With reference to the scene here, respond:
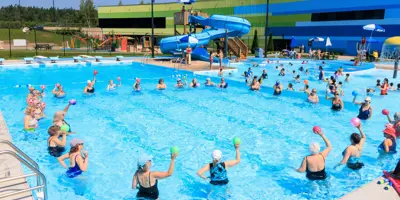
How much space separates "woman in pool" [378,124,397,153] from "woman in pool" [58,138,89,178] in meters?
6.67

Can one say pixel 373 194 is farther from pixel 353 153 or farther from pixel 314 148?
pixel 353 153

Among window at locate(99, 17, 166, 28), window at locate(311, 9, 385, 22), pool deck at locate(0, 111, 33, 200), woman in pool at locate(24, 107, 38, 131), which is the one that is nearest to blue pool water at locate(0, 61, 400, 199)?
woman in pool at locate(24, 107, 38, 131)

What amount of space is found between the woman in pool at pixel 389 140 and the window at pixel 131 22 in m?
46.3

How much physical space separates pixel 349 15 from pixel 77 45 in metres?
32.6

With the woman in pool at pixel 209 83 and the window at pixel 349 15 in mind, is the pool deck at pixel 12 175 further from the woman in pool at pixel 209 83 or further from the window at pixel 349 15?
the window at pixel 349 15

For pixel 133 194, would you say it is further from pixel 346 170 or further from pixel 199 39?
pixel 199 39

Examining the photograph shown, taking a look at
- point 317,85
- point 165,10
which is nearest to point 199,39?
point 317,85

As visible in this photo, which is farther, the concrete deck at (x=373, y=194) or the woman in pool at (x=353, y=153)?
the woman in pool at (x=353, y=153)

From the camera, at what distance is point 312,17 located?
3812cm

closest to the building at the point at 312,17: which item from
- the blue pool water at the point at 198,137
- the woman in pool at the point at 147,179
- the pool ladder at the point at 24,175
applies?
the blue pool water at the point at 198,137

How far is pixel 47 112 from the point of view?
1182cm

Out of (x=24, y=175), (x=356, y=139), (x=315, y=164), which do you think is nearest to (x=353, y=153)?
(x=356, y=139)

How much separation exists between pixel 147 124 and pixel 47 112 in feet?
12.8

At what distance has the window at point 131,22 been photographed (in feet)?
171
